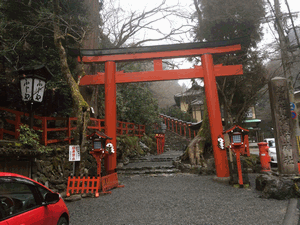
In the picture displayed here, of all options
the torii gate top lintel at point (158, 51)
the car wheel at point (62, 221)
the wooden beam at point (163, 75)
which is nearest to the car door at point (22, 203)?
the car wheel at point (62, 221)

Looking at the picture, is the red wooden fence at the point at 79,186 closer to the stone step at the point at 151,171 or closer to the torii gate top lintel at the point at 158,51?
the stone step at the point at 151,171

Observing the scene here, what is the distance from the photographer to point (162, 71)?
29.1 ft

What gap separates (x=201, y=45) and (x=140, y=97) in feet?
32.0

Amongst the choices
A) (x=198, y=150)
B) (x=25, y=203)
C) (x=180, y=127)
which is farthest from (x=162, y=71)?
(x=180, y=127)

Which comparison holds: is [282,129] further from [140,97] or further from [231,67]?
[140,97]

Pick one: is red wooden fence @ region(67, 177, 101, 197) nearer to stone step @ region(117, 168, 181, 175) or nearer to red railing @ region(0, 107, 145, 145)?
red railing @ region(0, 107, 145, 145)

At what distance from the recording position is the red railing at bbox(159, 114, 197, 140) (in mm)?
21844

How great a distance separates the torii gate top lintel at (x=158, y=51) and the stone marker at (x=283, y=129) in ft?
9.12

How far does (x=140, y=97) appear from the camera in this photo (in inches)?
704

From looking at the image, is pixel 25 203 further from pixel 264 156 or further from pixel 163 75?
pixel 264 156

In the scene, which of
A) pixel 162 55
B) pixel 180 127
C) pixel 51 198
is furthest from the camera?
pixel 180 127

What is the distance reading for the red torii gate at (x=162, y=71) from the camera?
8305 millimetres

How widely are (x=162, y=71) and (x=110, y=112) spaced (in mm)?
2826

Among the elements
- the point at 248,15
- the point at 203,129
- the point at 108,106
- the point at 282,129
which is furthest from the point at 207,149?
the point at 248,15
